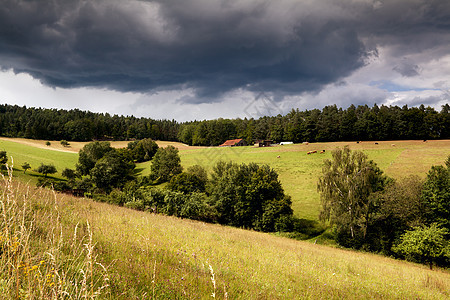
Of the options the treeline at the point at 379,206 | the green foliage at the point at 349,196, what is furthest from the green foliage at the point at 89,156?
the green foliage at the point at 349,196

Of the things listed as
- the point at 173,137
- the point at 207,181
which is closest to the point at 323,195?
the point at 207,181

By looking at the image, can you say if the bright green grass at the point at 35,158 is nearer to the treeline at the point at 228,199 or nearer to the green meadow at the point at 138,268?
the treeline at the point at 228,199

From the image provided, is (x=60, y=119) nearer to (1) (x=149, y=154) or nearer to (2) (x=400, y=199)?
(1) (x=149, y=154)

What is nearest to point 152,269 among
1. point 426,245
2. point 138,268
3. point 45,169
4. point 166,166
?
point 138,268

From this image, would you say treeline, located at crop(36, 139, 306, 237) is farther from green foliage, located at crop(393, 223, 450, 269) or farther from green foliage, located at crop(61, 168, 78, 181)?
green foliage, located at crop(393, 223, 450, 269)

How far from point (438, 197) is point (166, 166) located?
6209 cm

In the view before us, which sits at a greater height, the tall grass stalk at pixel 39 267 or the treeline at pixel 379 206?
the tall grass stalk at pixel 39 267

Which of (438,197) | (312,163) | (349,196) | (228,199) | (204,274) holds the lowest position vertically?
(228,199)

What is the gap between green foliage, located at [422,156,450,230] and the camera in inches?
1106

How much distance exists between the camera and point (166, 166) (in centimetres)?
6981

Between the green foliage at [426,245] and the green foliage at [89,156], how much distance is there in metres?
81.5

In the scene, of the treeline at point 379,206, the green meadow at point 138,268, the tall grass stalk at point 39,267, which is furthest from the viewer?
the treeline at point 379,206

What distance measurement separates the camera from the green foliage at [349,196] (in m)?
31.8

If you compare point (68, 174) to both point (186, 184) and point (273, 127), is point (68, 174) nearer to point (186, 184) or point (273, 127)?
point (186, 184)
